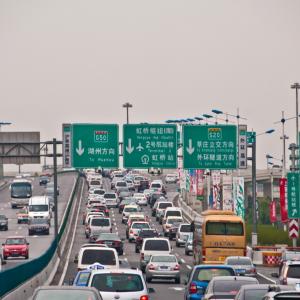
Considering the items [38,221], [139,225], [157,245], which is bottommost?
[157,245]

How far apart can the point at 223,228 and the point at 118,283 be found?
34.0 meters

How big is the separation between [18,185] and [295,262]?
97.6m

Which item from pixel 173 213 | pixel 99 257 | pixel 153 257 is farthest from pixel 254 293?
pixel 173 213

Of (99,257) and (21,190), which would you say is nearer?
(99,257)

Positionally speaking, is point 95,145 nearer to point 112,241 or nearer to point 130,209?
point 112,241

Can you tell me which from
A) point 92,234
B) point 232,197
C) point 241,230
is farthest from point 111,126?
point 232,197

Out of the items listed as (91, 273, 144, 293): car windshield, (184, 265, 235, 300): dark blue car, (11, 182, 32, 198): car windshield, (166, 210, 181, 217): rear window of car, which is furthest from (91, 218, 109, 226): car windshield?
(91, 273, 144, 293): car windshield

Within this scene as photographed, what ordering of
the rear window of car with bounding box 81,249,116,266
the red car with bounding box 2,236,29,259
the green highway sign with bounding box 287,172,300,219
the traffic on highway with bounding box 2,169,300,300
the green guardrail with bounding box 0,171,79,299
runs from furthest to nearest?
the green highway sign with bounding box 287,172,300,219
the red car with bounding box 2,236,29,259
the rear window of car with bounding box 81,249,116,266
the green guardrail with bounding box 0,171,79,299
the traffic on highway with bounding box 2,169,300,300

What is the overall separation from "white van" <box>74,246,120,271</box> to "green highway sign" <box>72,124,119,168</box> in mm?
17539

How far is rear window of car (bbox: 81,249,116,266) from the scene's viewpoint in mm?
50069

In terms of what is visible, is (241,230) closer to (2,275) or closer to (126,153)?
(126,153)

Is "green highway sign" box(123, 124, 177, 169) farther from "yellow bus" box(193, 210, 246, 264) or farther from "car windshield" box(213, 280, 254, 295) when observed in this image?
"car windshield" box(213, 280, 254, 295)

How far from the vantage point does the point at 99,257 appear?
165 ft

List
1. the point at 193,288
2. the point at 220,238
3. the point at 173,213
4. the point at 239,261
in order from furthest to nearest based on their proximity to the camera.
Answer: the point at 173,213 → the point at 220,238 → the point at 239,261 → the point at 193,288
